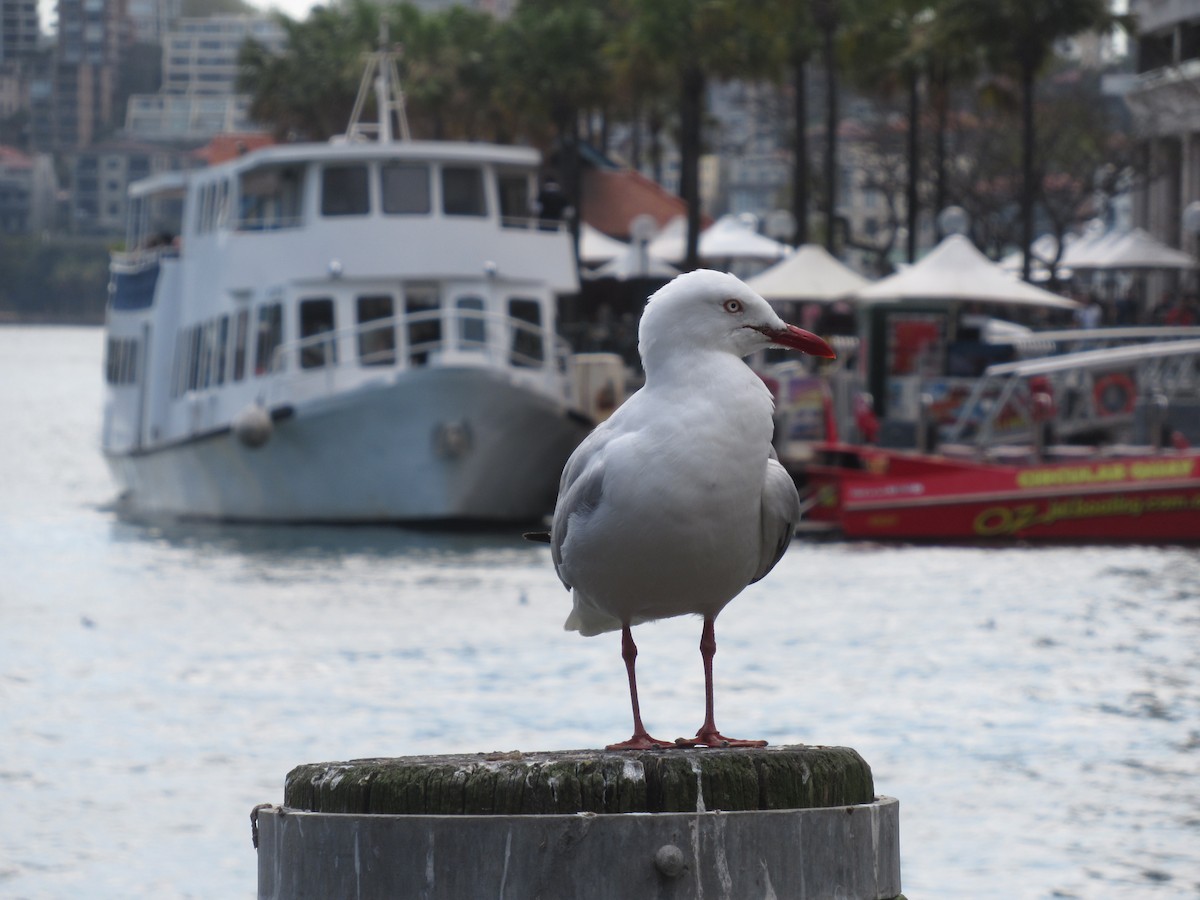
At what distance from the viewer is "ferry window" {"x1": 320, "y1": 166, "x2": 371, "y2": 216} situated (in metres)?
27.8

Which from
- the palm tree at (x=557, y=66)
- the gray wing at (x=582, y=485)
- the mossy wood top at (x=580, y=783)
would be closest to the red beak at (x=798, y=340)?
the gray wing at (x=582, y=485)

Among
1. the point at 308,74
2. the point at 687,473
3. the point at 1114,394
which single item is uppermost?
the point at 308,74

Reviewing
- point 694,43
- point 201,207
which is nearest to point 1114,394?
point 201,207

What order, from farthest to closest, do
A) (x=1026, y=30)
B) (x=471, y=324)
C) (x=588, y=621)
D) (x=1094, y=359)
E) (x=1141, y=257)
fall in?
(x=1141, y=257) → (x=1026, y=30) → (x=471, y=324) → (x=1094, y=359) → (x=588, y=621)

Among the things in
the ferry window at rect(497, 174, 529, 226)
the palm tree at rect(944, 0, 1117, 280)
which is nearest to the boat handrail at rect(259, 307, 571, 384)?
the ferry window at rect(497, 174, 529, 226)

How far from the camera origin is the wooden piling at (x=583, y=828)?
13.3 ft

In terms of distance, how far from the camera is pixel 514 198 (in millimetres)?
28969

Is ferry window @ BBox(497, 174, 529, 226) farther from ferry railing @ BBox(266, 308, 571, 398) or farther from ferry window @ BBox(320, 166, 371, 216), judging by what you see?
ferry window @ BBox(320, 166, 371, 216)

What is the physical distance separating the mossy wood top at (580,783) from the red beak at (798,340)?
1.04 metres

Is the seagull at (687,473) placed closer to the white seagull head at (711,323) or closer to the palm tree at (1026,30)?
the white seagull head at (711,323)

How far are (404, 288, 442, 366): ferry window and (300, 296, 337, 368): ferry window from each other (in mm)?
959

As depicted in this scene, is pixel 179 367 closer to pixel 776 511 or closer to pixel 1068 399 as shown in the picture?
pixel 1068 399

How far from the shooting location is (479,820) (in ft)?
13.3

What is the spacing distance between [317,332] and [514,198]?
322cm
